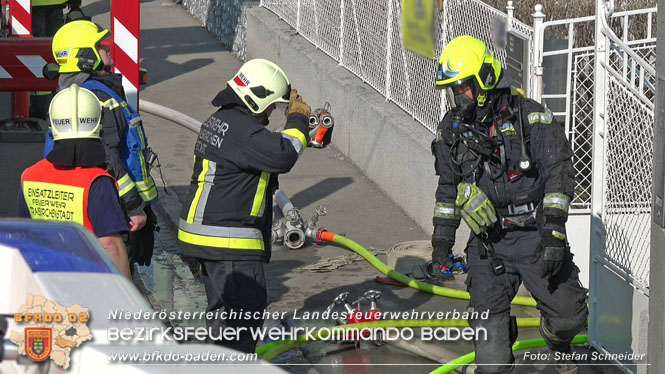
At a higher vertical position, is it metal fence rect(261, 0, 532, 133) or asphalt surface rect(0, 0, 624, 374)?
metal fence rect(261, 0, 532, 133)

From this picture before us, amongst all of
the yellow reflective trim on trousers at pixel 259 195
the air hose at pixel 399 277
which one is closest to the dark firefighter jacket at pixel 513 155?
the yellow reflective trim on trousers at pixel 259 195

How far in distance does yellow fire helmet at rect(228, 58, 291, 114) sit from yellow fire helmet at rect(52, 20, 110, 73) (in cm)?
136

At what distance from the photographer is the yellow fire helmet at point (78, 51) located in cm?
676

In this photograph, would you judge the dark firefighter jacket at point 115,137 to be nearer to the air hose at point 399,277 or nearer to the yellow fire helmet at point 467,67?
the yellow fire helmet at point 467,67

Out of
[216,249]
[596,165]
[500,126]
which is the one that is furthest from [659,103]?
[216,249]

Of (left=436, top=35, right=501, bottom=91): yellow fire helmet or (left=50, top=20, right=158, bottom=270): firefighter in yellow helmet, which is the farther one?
(left=50, top=20, right=158, bottom=270): firefighter in yellow helmet

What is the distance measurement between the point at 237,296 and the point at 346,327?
3.38 ft

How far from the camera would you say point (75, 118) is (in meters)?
5.32

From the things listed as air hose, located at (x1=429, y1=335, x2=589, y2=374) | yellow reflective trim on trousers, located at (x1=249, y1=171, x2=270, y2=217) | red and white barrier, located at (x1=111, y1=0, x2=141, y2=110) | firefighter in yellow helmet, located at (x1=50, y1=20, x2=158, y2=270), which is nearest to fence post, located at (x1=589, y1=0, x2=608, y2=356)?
air hose, located at (x1=429, y1=335, x2=589, y2=374)

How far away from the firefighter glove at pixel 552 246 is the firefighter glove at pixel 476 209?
0.98ft

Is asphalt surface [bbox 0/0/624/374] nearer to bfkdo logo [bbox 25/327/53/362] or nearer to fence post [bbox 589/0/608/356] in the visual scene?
fence post [bbox 589/0/608/356]

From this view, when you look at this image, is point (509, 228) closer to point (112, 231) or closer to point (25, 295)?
point (112, 231)

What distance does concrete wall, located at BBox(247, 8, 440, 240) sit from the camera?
9.13m

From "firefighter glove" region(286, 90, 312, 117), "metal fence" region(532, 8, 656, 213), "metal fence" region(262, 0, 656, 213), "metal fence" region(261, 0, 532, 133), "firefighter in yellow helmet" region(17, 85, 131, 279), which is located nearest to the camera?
"firefighter in yellow helmet" region(17, 85, 131, 279)
